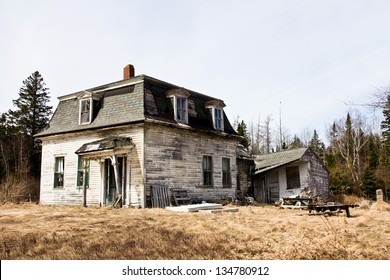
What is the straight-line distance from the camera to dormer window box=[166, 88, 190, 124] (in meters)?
19.7

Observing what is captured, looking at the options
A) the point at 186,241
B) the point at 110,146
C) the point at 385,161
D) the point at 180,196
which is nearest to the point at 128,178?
the point at 110,146

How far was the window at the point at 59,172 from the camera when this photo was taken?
20.7 metres

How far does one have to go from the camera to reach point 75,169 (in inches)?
783

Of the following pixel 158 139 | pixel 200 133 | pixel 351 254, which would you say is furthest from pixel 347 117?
pixel 351 254

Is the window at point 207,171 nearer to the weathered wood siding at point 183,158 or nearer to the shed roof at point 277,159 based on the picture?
the weathered wood siding at point 183,158

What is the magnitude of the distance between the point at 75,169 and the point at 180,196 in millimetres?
6230

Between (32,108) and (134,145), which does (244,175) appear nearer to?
(134,145)

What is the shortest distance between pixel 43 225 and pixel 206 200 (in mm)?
11193

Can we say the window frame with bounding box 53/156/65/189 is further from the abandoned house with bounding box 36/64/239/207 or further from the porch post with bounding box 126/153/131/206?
the porch post with bounding box 126/153/131/206

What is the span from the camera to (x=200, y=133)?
20656 millimetres

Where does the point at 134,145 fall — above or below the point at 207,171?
above

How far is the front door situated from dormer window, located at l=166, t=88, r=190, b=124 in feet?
13.0

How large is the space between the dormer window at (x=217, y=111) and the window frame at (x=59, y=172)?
9.38 metres

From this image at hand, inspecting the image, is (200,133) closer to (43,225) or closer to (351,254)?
(43,225)
